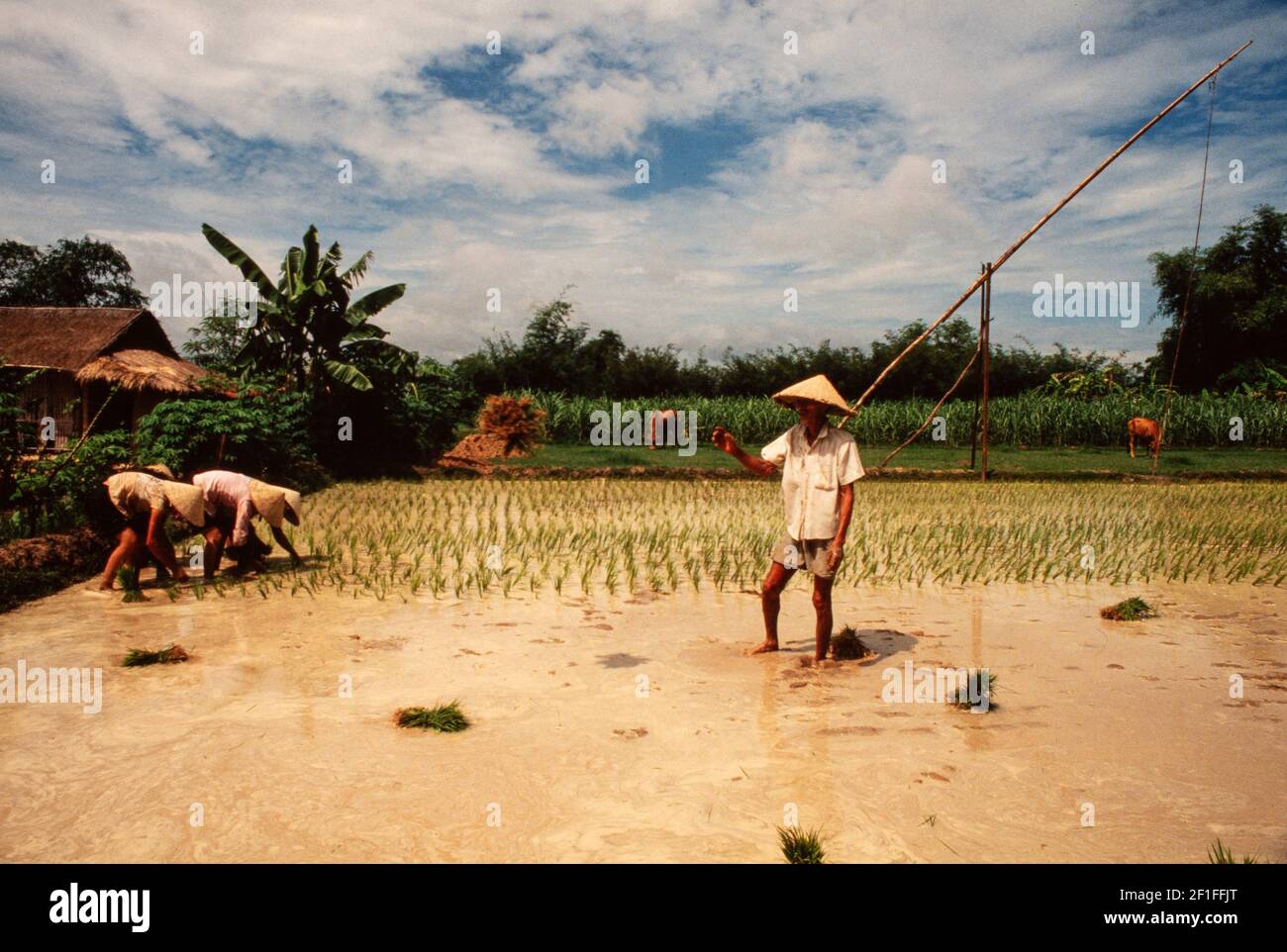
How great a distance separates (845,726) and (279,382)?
568 inches

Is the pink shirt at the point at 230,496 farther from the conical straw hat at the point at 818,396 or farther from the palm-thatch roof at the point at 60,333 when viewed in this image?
the palm-thatch roof at the point at 60,333

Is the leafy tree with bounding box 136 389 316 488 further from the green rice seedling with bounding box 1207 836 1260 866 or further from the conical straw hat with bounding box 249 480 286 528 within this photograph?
the green rice seedling with bounding box 1207 836 1260 866

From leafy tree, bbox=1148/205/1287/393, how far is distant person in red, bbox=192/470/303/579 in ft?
118

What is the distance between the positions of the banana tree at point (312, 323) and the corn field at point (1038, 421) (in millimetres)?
10119

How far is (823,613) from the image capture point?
16.6 feet

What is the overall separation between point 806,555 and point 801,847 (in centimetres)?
241

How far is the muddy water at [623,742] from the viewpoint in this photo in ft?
9.89

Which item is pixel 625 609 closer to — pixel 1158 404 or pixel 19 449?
pixel 19 449

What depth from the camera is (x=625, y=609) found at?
6445 millimetres

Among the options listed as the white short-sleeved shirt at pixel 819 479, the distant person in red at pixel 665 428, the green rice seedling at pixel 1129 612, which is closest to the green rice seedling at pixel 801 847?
the white short-sleeved shirt at pixel 819 479

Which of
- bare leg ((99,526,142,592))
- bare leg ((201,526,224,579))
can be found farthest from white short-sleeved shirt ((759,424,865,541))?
bare leg ((99,526,142,592))

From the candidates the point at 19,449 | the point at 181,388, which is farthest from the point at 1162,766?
the point at 181,388

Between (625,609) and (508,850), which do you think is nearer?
(508,850)

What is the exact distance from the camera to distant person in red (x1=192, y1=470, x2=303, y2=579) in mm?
7117
